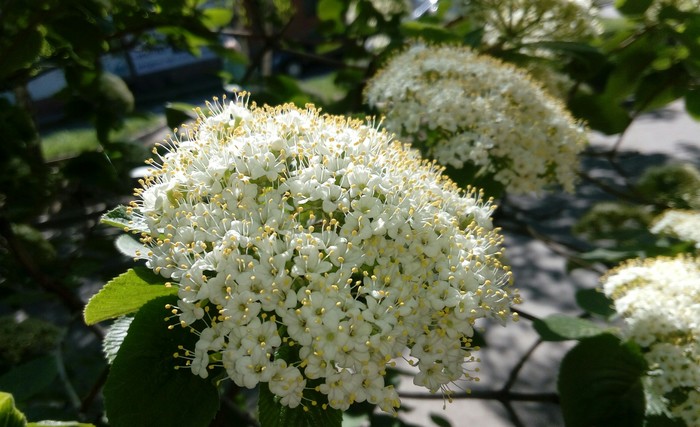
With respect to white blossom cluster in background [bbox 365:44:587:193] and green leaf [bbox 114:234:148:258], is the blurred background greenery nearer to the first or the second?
white blossom cluster in background [bbox 365:44:587:193]

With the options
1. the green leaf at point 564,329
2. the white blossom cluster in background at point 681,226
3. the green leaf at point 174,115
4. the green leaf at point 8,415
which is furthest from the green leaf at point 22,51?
the white blossom cluster in background at point 681,226

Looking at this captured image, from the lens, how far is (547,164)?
6.01ft

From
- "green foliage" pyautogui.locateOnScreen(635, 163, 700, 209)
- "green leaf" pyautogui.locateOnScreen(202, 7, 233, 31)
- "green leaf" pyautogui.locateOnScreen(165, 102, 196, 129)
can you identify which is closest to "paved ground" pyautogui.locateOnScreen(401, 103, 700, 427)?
"green foliage" pyautogui.locateOnScreen(635, 163, 700, 209)

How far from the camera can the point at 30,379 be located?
1.40 meters

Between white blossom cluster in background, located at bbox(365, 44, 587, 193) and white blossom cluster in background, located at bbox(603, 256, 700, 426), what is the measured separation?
41 centimetres

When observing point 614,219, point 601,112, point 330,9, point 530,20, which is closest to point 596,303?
point 601,112

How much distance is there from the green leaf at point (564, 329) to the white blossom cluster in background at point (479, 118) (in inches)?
16.8

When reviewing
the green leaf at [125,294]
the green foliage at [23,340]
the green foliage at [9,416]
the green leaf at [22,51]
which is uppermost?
the green leaf at [22,51]

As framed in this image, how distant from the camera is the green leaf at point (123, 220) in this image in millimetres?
1100

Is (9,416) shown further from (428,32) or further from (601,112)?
(601,112)

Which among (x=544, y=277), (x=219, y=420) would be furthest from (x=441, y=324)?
(x=544, y=277)

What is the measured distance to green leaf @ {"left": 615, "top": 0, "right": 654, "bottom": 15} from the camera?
6.74 feet

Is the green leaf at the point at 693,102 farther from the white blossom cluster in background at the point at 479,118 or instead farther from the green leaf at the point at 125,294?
the green leaf at the point at 125,294

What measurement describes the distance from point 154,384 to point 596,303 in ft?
4.64
